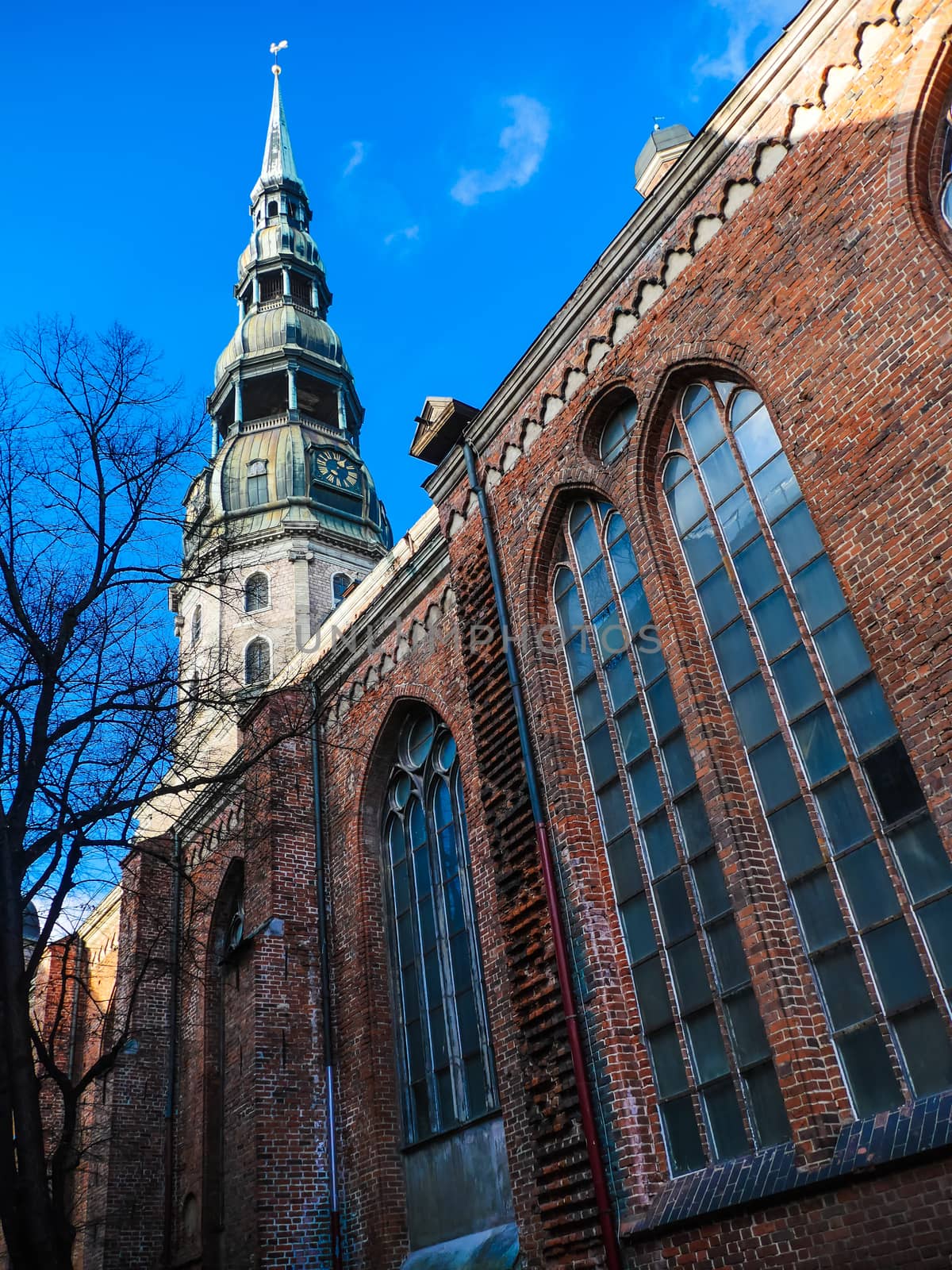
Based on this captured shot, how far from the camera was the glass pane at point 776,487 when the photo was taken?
8.63 m

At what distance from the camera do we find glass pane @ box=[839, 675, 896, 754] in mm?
7426

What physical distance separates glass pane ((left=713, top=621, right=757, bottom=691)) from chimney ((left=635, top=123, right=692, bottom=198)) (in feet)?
22.1

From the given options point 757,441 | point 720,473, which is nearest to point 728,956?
point 720,473

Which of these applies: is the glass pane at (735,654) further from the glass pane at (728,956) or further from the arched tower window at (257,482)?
the arched tower window at (257,482)

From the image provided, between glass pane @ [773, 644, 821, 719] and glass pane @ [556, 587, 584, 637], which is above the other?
glass pane @ [556, 587, 584, 637]

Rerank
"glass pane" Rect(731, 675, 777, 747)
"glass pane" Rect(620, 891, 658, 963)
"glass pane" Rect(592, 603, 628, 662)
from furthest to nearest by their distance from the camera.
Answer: "glass pane" Rect(592, 603, 628, 662) < "glass pane" Rect(620, 891, 658, 963) < "glass pane" Rect(731, 675, 777, 747)

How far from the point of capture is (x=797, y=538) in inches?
334

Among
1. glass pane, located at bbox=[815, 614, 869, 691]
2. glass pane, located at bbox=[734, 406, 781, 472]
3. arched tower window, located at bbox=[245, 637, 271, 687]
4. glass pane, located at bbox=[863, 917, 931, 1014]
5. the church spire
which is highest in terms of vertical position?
the church spire

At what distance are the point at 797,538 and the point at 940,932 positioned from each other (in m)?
3.09

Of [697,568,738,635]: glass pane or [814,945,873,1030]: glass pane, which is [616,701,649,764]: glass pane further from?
[814,945,873,1030]: glass pane

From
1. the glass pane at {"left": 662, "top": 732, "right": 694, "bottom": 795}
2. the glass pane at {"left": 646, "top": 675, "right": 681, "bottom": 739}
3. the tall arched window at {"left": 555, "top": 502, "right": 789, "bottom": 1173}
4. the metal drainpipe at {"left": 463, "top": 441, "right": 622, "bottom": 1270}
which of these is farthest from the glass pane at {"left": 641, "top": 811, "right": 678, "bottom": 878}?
the metal drainpipe at {"left": 463, "top": 441, "right": 622, "bottom": 1270}

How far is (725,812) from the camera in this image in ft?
27.3

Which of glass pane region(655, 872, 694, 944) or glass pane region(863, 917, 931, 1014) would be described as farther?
glass pane region(655, 872, 694, 944)

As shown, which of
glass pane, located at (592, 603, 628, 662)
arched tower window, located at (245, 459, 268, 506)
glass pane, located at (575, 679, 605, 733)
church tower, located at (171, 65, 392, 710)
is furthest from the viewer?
arched tower window, located at (245, 459, 268, 506)
